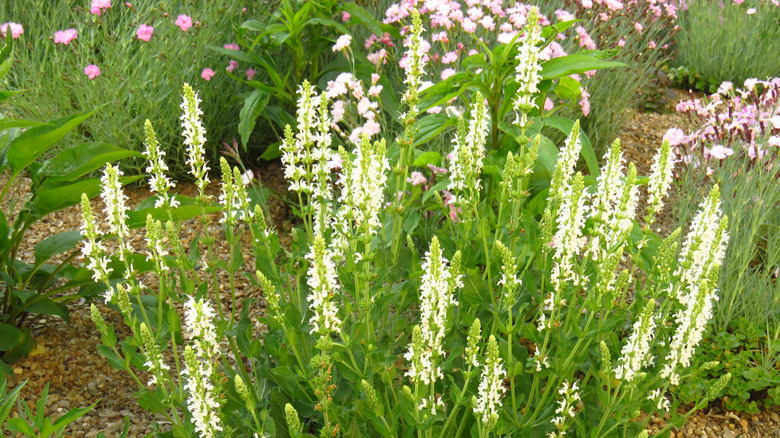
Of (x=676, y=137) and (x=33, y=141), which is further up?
(x=33, y=141)

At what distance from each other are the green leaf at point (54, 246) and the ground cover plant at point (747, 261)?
221cm

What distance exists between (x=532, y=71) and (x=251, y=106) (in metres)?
1.95

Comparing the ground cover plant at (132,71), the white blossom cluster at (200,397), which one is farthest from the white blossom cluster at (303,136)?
the ground cover plant at (132,71)

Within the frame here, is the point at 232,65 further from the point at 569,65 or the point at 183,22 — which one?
the point at 569,65

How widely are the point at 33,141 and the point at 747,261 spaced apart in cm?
276

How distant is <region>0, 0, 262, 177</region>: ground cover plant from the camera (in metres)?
3.54

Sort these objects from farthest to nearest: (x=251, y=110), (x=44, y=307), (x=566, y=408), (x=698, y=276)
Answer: (x=251, y=110)
(x=44, y=307)
(x=698, y=276)
(x=566, y=408)

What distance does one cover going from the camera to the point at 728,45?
5.76 m

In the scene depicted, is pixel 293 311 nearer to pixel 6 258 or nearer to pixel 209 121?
pixel 6 258

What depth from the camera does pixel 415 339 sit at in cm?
140

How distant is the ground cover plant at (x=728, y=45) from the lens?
5.73 m

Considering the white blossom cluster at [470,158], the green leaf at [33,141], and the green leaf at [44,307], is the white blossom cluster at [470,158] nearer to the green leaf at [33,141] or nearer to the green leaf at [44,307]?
the green leaf at [33,141]

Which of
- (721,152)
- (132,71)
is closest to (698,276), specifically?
(721,152)

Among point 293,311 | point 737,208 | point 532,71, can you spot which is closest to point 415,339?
point 293,311
